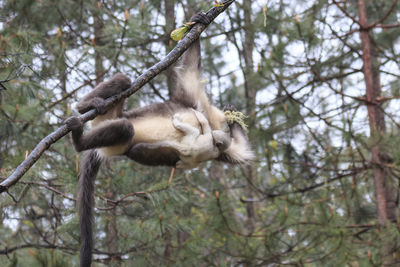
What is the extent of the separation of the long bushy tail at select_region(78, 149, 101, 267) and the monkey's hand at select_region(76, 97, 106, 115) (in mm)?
608

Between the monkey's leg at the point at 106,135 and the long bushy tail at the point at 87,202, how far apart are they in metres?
0.41

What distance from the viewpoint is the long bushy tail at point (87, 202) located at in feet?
11.8

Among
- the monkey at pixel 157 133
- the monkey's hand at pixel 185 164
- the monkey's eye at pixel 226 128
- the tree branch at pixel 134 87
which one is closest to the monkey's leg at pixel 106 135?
the monkey at pixel 157 133

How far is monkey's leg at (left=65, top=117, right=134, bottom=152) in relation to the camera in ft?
12.0

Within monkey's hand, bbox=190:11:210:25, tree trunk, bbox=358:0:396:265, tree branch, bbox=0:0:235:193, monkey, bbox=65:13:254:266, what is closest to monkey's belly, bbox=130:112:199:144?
monkey, bbox=65:13:254:266

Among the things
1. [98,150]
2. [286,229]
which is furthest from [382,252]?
[98,150]

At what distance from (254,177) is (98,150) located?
16.6ft

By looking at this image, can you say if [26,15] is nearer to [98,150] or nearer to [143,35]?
[143,35]

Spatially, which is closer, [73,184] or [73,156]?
[73,184]

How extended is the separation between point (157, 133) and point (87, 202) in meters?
0.88

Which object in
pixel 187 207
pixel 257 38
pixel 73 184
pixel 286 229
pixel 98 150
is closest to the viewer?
pixel 98 150

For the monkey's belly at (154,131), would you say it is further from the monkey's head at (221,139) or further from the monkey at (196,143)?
the monkey's head at (221,139)

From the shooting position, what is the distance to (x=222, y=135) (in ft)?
14.3

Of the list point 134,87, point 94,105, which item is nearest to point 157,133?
point 94,105
